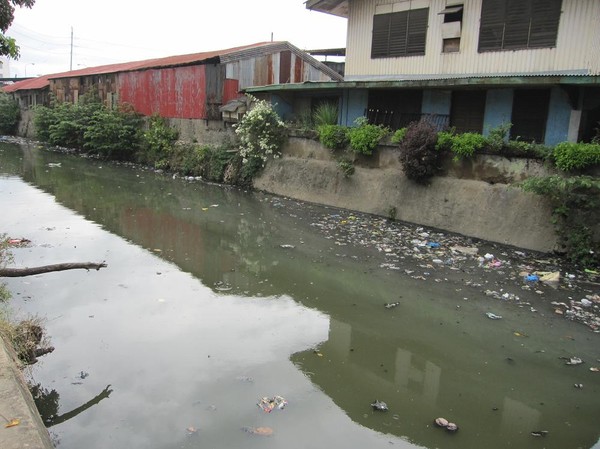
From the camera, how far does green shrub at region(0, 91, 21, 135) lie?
30.2 m

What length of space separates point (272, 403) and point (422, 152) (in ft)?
22.3

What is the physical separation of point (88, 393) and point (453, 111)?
982cm

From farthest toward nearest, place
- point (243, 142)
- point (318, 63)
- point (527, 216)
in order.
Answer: point (318, 63) < point (243, 142) < point (527, 216)

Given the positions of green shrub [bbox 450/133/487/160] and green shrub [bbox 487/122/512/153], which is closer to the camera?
green shrub [bbox 487/122/512/153]

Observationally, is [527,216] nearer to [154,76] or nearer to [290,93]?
[290,93]

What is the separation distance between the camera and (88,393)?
376cm

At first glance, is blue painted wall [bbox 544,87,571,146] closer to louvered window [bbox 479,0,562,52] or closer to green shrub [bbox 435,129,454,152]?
louvered window [bbox 479,0,562,52]

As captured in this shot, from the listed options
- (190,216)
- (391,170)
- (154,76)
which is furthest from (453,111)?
(154,76)

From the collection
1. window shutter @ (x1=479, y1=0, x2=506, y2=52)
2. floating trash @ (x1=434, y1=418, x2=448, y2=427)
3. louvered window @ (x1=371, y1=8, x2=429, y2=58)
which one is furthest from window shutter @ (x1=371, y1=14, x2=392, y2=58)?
floating trash @ (x1=434, y1=418, x2=448, y2=427)

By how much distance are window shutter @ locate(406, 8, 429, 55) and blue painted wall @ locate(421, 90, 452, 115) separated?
1.12 m

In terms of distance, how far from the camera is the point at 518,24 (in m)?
10.0

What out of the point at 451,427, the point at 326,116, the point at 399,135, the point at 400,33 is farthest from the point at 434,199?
the point at 451,427

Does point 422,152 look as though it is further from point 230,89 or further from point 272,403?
point 230,89

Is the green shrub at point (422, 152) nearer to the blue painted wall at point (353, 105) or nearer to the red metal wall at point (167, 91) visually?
the blue painted wall at point (353, 105)
